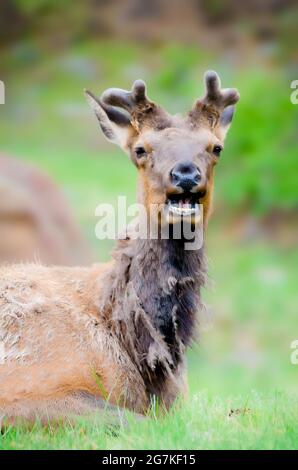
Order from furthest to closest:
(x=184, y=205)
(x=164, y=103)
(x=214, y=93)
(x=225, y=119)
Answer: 1. (x=164, y=103)
2. (x=225, y=119)
3. (x=214, y=93)
4. (x=184, y=205)

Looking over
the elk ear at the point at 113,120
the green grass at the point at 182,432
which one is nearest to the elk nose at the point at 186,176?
the elk ear at the point at 113,120

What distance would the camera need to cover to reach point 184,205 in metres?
7.62

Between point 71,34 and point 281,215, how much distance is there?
37.8ft

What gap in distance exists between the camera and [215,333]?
76.4ft

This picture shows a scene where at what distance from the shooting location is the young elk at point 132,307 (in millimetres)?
7383

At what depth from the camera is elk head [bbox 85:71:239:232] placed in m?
7.57

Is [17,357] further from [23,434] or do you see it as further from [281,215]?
[281,215]

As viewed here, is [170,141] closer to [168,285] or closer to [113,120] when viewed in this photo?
[113,120]

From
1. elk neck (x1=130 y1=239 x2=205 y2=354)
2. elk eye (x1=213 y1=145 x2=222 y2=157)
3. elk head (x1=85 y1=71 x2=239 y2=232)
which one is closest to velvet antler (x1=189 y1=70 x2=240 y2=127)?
elk head (x1=85 y1=71 x2=239 y2=232)

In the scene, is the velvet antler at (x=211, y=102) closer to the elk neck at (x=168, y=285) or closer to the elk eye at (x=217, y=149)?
the elk eye at (x=217, y=149)

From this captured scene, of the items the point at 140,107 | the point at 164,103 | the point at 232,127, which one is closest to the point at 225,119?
the point at 140,107

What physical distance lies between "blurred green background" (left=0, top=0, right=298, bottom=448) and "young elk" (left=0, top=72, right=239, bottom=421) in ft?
38.4

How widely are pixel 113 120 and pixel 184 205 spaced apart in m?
1.15

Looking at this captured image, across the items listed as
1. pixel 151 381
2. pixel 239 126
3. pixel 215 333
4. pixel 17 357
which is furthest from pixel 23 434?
pixel 239 126
